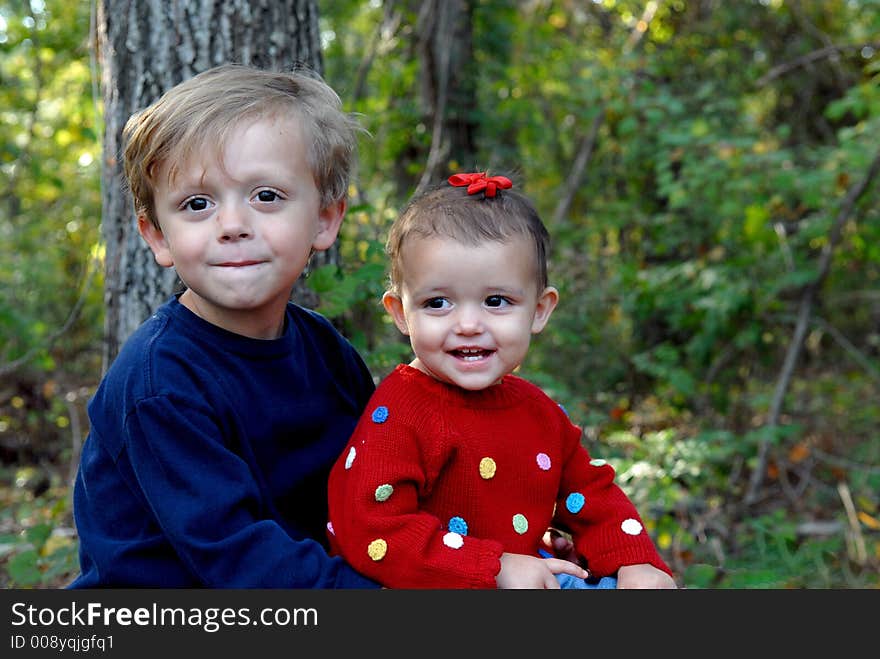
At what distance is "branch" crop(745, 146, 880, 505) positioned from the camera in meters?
5.40

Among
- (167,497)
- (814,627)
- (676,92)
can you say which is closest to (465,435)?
(167,497)

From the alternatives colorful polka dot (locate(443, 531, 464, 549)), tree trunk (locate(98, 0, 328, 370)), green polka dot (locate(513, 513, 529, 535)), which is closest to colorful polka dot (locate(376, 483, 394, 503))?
colorful polka dot (locate(443, 531, 464, 549))

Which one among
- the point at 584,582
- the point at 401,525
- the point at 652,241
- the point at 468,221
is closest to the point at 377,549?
the point at 401,525

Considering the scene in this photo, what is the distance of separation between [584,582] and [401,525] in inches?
18.9

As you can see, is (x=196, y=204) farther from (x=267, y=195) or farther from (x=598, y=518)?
(x=598, y=518)

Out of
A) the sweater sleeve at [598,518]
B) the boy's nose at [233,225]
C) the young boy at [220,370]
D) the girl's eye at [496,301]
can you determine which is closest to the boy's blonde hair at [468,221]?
the girl's eye at [496,301]

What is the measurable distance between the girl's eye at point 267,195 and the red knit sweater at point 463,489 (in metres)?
0.49

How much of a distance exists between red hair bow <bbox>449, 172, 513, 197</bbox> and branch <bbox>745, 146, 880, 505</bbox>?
3696 millimetres

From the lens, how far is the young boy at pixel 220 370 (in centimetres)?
193

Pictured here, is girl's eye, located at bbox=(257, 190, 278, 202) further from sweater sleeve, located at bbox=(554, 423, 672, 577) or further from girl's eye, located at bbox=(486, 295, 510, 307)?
sweater sleeve, located at bbox=(554, 423, 672, 577)

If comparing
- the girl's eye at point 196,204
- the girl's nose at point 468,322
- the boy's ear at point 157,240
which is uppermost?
the girl's eye at point 196,204

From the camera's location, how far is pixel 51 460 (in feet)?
20.4

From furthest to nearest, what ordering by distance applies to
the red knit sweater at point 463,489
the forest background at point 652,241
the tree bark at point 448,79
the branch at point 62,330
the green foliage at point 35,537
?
1. the tree bark at point 448,79
2. the forest background at point 652,241
3. the branch at point 62,330
4. the green foliage at point 35,537
5. the red knit sweater at point 463,489

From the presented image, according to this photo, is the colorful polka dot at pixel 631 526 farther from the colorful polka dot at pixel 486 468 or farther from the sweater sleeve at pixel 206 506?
the sweater sleeve at pixel 206 506
